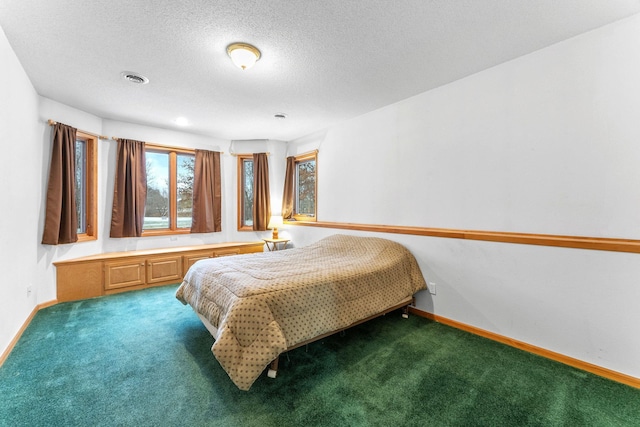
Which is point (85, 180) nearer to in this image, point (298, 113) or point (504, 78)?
point (298, 113)

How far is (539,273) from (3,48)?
15.1 ft

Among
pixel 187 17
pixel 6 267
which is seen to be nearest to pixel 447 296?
pixel 187 17

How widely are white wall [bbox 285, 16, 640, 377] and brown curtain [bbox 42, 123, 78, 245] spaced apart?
4.07 meters

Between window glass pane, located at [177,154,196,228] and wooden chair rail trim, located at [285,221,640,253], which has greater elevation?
window glass pane, located at [177,154,196,228]

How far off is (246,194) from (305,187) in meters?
1.22

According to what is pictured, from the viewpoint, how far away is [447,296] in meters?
2.79

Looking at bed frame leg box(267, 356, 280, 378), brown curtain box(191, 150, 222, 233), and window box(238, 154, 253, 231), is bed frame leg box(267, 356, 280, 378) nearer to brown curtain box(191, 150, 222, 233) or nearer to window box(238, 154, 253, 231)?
brown curtain box(191, 150, 222, 233)

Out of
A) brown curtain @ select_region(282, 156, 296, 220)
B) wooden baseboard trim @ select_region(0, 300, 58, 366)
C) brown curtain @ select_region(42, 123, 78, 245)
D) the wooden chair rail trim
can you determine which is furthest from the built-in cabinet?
the wooden chair rail trim

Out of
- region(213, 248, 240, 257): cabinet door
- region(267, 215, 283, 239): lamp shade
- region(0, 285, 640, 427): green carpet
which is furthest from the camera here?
region(267, 215, 283, 239): lamp shade

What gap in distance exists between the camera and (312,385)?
180cm

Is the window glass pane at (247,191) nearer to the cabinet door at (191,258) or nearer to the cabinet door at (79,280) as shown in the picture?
the cabinet door at (191,258)

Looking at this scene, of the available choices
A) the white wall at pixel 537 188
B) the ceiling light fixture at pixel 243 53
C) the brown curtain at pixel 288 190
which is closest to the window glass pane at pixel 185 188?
the brown curtain at pixel 288 190

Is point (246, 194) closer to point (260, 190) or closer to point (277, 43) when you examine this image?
point (260, 190)

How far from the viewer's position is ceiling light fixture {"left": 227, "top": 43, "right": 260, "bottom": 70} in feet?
7.08
